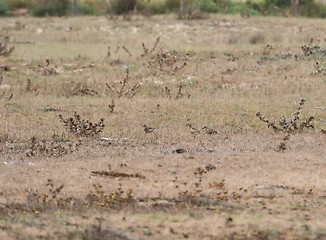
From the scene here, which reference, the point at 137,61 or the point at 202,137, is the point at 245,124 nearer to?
the point at 202,137

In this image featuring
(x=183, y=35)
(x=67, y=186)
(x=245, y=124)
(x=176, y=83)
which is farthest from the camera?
(x=183, y=35)

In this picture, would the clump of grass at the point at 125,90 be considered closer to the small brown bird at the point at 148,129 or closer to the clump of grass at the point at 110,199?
the small brown bird at the point at 148,129

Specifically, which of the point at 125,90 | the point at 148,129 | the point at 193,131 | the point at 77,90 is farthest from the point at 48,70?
the point at 193,131

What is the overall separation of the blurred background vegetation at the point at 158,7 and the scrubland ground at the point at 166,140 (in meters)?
8.09

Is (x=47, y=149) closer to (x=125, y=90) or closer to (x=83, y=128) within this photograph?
(x=83, y=128)

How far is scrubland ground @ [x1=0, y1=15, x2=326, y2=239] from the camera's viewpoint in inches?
238

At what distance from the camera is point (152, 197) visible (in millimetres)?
6992

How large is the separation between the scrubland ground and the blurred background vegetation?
26.5 ft

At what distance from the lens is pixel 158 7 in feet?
107

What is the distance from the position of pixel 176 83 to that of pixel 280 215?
33.4ft

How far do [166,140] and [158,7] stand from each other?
894 inches

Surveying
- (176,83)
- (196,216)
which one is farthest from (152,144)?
(176,83)

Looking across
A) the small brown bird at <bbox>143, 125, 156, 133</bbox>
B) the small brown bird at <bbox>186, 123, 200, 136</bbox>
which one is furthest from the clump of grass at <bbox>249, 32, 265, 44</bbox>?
the small brown bird at <bbox>143, 125, 156, 133</bbox>

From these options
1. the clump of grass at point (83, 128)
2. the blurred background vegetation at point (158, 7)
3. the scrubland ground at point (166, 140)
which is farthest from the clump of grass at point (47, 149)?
the blurred background vegetation at point (158, 7)
